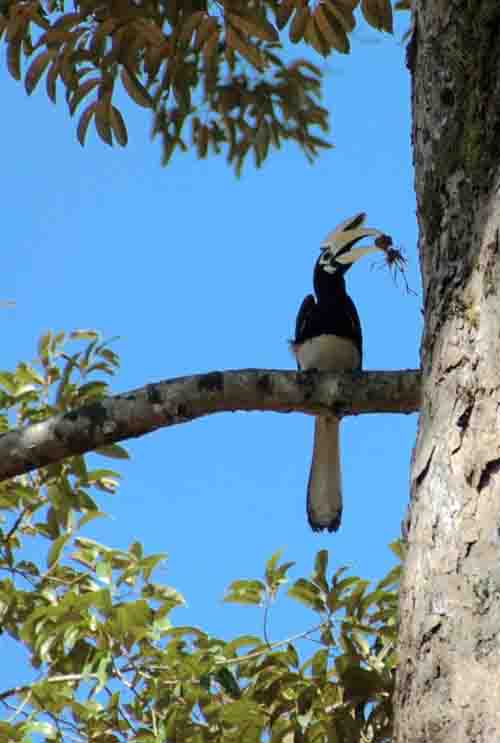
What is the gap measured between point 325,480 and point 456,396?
A: 2144 mm

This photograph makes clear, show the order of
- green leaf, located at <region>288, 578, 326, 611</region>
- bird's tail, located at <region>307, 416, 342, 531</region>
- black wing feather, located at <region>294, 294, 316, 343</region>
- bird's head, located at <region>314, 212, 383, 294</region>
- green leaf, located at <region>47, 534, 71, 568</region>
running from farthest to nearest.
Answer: black wing feather, located at <region>294, 294, 316, 343</region>, bird's head, located at <region>314, 212, 383, 294</region>, bird's tail, located at <region>307, 416, 342, 531</region>, green leaf, located at <region>47, 534, 71, 568</region>, green leaf, located at <region>288, 578, 326, 611</region>

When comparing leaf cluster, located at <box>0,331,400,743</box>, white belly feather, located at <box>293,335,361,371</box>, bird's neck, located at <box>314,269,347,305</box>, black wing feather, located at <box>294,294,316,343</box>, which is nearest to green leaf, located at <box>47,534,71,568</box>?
leaf cluster, located at <box>0,331,400,743</box>

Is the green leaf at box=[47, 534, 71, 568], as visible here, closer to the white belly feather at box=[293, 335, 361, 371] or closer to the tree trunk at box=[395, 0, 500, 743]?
the tree trunk at box=[395, 0, 500, 743]

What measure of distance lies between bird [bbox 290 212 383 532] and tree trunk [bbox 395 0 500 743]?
1.42 meters

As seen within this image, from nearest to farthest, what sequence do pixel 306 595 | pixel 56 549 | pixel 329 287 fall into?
pixel 306 595 → pixel 56 549 → pixel 329 287

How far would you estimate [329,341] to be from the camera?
4.98 meters

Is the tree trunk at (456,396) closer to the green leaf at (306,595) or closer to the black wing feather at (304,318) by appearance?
the green leaf at (306,595)

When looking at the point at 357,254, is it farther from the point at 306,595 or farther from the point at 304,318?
the point at 306,595

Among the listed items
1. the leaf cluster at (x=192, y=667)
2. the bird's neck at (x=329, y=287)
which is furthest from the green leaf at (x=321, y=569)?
the bird's neck at (x=329, y=287)

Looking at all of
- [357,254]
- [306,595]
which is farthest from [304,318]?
[306,595]

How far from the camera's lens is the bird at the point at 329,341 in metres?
A: 4.25

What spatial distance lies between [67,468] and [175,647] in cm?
69

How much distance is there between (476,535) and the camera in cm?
203

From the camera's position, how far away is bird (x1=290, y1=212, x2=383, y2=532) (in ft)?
13.9
